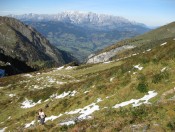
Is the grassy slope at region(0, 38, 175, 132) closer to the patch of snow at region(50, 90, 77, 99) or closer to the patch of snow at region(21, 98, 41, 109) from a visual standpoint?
the patch of snow at region(50, 90, 77, 99)

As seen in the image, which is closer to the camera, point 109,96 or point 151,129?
point 151,129

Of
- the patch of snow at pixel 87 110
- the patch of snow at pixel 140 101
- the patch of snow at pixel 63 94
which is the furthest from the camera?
the patch of snow at pixel 63 94

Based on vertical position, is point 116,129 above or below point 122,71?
above

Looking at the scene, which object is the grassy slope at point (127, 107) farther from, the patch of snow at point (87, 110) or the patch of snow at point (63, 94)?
the patch of snow at point (63, 94)

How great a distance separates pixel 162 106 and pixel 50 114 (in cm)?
2462

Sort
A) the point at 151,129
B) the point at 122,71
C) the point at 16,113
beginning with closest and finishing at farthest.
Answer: the point at 151,129
the point at 122,71
the point at 16,113

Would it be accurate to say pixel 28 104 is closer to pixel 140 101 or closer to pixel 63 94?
pixel 63 94

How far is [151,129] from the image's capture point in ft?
65.3

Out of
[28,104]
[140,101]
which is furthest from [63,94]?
[140,101]

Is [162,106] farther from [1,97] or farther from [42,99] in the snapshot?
[1,97]

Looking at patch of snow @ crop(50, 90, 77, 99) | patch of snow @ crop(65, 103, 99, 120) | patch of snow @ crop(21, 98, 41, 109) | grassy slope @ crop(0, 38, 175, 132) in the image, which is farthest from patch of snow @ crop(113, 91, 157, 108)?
patch of snow @ crop(21, 98, 41, 109)

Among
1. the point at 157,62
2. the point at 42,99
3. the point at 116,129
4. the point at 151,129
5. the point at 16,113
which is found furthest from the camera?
the point at 42,99

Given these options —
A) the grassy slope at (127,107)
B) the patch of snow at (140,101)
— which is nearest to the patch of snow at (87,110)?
the grassy slope at (127,107)

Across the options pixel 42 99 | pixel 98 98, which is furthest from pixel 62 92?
pixel 98 98
